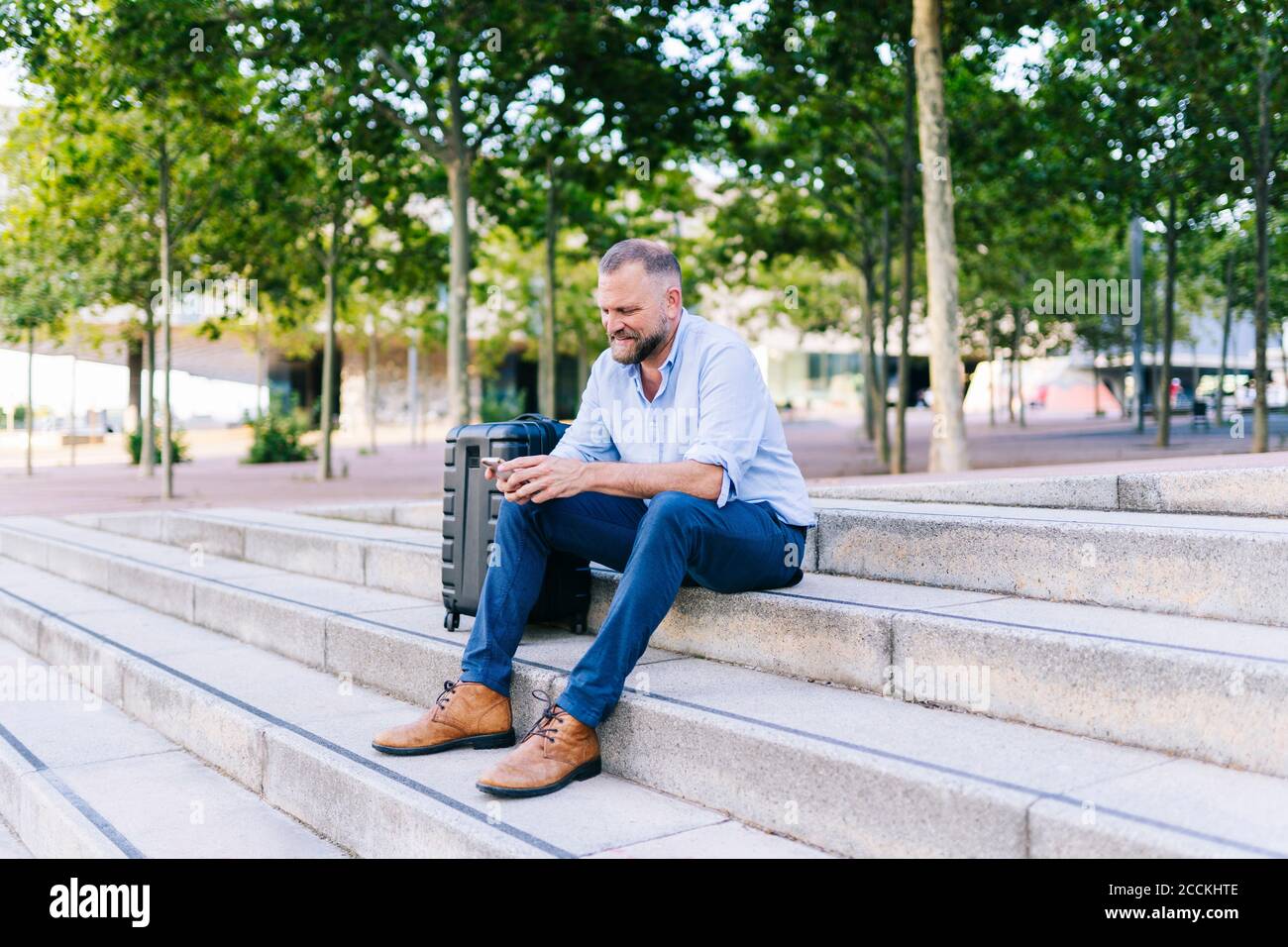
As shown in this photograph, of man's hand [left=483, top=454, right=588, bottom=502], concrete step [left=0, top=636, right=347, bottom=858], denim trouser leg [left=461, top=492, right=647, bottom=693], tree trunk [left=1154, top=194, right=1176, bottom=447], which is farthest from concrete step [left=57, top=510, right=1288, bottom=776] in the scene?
tree trunk [left=1154, top=194, right=1176, bottom=447]

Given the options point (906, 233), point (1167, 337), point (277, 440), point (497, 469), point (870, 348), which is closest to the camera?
point (497, 469)

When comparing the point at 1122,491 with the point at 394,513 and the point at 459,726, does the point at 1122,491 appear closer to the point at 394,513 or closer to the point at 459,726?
the point at 459,726

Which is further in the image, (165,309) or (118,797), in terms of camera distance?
(165,309)

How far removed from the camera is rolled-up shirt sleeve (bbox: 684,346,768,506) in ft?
12.8

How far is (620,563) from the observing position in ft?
13.9

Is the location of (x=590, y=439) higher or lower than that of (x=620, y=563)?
higher

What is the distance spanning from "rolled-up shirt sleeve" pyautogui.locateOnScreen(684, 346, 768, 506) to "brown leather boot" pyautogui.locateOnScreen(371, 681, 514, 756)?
3.30 ft

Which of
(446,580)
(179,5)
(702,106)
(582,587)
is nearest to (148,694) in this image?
(446,580)

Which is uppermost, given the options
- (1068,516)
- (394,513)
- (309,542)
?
(1068,516)

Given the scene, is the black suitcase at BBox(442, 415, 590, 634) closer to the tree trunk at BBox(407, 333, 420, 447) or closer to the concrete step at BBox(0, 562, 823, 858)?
the concrete step at BBox(0, 562, 823, 858)

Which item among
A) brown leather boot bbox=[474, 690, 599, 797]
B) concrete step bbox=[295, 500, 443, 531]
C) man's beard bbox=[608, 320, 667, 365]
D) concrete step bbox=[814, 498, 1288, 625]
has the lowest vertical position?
brown leather boot bbox=[474, 690, 599, 797]

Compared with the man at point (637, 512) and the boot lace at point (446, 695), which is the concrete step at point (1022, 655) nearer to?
the man at point (637, 512)

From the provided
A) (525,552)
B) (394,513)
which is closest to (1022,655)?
(525,552)
